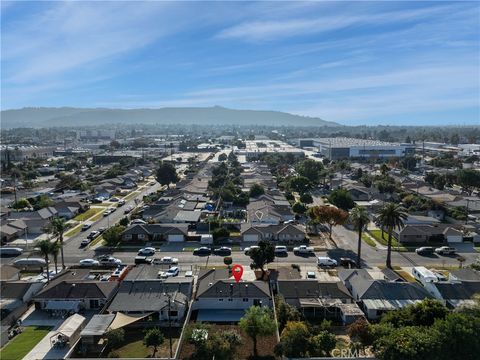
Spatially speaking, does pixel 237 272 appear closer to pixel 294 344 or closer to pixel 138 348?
pixel 138 348

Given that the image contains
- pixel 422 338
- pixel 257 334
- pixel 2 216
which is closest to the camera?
pixel 422 338

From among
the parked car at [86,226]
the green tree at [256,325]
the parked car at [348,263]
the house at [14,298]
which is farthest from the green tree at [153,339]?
the parked car at [86,226]

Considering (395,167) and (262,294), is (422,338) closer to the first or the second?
(262,294)

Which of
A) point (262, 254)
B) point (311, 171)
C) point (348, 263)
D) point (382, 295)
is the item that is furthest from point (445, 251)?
point (311, 171)

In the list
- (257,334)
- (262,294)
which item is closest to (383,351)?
(257,334)

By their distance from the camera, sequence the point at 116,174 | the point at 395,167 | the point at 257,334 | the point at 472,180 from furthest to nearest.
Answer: the point at 395,167 → the point at 116,174 → the point at 472,180 → the point at 257,334
